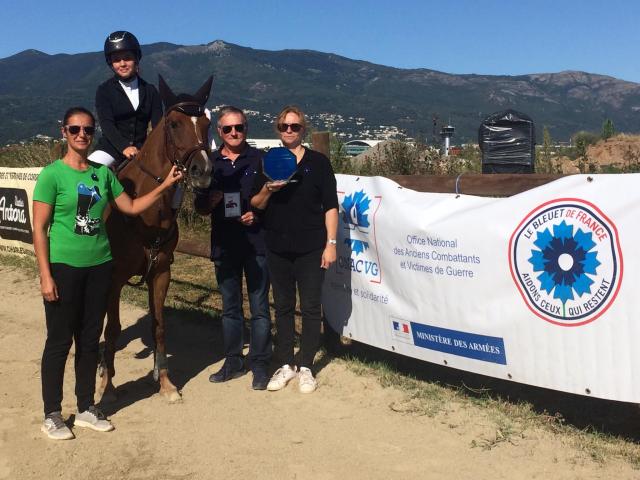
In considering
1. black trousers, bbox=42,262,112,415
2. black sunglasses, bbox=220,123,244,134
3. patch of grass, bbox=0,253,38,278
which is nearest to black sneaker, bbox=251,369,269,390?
black trousers, bbox=42,262,112,415

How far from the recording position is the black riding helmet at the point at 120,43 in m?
5.82

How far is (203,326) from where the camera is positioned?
7.66m

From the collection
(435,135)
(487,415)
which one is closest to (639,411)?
(487,415)

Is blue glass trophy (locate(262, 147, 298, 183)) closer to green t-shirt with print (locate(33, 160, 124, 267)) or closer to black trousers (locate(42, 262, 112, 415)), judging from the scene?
green t-shirt with print (locate(33, 160, 124, 267))

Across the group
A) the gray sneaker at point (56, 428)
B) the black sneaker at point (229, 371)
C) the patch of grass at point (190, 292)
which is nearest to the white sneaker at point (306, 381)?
the black sneaker at point (229, 371)

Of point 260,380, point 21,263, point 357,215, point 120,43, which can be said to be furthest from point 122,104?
point 21,263

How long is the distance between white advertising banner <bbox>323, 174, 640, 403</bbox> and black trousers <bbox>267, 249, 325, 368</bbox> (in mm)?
536

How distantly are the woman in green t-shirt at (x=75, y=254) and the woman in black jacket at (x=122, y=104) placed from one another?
1.21 m

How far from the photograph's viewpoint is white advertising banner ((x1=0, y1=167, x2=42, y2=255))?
12.3m

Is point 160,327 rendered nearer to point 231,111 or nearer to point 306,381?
point 306,381

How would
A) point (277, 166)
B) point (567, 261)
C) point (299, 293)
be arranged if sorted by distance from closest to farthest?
point (567, 261), point (277, 166), point (299, 293)

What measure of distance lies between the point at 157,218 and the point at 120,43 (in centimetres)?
173

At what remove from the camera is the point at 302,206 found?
17.1 ft

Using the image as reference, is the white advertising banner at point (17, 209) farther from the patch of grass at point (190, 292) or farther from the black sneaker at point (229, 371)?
the black sneaker at point (229, 371)
